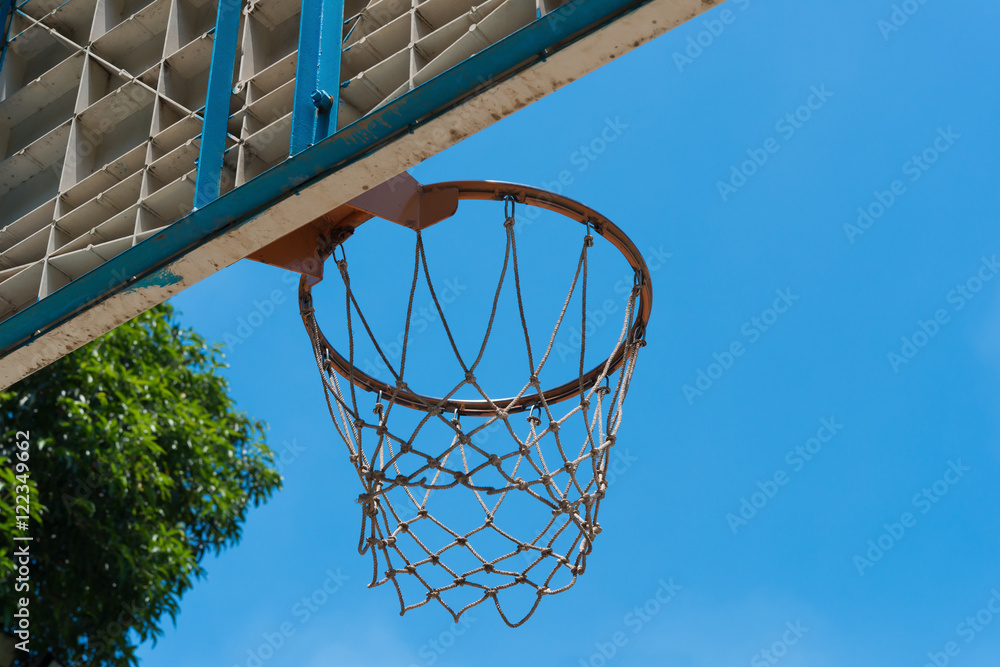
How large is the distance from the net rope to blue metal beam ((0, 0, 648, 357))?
75cm

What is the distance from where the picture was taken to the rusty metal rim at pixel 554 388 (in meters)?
4.04

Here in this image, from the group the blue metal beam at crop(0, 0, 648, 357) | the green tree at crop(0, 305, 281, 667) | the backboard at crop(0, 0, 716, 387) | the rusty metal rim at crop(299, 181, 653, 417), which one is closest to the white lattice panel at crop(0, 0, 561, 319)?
the backboard at crop(0, 0, 716, 387)

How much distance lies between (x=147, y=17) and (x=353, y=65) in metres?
1.16

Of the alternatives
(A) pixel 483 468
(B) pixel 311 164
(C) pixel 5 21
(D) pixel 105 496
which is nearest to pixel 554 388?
(A) pixel 483 468

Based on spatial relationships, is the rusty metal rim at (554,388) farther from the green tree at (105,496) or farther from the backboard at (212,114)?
the green tree at (105,496)

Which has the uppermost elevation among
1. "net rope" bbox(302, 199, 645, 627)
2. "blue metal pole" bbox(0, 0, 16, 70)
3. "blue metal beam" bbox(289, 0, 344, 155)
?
"blue metal pole" bbox(0, 0, 16, 70)

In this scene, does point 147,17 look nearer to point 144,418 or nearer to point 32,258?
point 32,258

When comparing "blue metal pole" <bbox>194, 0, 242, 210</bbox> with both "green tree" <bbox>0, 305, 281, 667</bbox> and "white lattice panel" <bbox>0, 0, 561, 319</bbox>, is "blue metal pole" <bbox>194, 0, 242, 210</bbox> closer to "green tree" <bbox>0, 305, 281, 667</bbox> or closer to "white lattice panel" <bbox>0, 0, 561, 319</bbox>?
"white lattice panel" <bbox>0, 0, 561, 319</bbox>

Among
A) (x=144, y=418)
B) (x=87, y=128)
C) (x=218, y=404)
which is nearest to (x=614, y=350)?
(x=87, y=128)

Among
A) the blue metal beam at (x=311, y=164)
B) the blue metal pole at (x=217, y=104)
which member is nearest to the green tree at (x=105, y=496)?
the blue metal beam at (x=311, y=164)

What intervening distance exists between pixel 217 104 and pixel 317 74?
1.48 feet

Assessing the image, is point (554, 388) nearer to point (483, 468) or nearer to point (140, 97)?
point (483, 468)

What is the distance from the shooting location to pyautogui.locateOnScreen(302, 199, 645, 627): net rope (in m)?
4.00

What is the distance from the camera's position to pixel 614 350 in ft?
14.5
